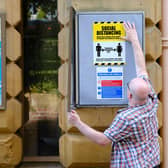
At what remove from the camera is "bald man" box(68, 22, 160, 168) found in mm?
3570

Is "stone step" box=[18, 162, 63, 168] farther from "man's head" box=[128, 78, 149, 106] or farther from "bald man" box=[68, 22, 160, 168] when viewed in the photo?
"man's head" box=[128, 78, 149, 106]

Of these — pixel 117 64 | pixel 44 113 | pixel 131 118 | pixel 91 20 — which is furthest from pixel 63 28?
pixel 131 118

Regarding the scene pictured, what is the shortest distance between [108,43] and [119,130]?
49.5 inches

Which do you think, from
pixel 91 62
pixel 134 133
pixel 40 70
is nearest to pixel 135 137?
pixel 134 133

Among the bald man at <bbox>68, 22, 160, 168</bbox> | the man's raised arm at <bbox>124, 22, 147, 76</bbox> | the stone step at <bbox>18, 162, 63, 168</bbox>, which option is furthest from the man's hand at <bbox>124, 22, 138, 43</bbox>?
the stone step at <bbox>18, 162, 63, 168</bbox>

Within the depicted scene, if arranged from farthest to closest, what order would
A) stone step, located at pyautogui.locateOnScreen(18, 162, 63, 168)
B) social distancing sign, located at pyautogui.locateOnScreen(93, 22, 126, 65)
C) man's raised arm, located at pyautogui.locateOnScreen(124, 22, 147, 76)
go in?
stone step, located at pyautogui.locateOnScreen(18, 162, 63, 168)
social distancing sign, located at pyautogui.locateOnScreen(93, 22, 126, 65)
man's raised arm, located at pyautogui.locateOnScreen(124, 22, 147, 76)

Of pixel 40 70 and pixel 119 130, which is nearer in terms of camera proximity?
pixel 119 130

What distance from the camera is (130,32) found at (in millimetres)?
4484

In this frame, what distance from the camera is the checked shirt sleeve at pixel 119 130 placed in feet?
11.7

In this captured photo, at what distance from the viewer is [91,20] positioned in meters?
4.61

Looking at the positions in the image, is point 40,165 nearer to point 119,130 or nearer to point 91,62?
point 91,62

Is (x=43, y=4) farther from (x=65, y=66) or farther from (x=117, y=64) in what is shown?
(x=117, y=64)

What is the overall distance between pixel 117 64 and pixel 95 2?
0.67 metres

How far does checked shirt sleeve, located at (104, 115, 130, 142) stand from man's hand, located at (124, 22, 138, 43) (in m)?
1.09
